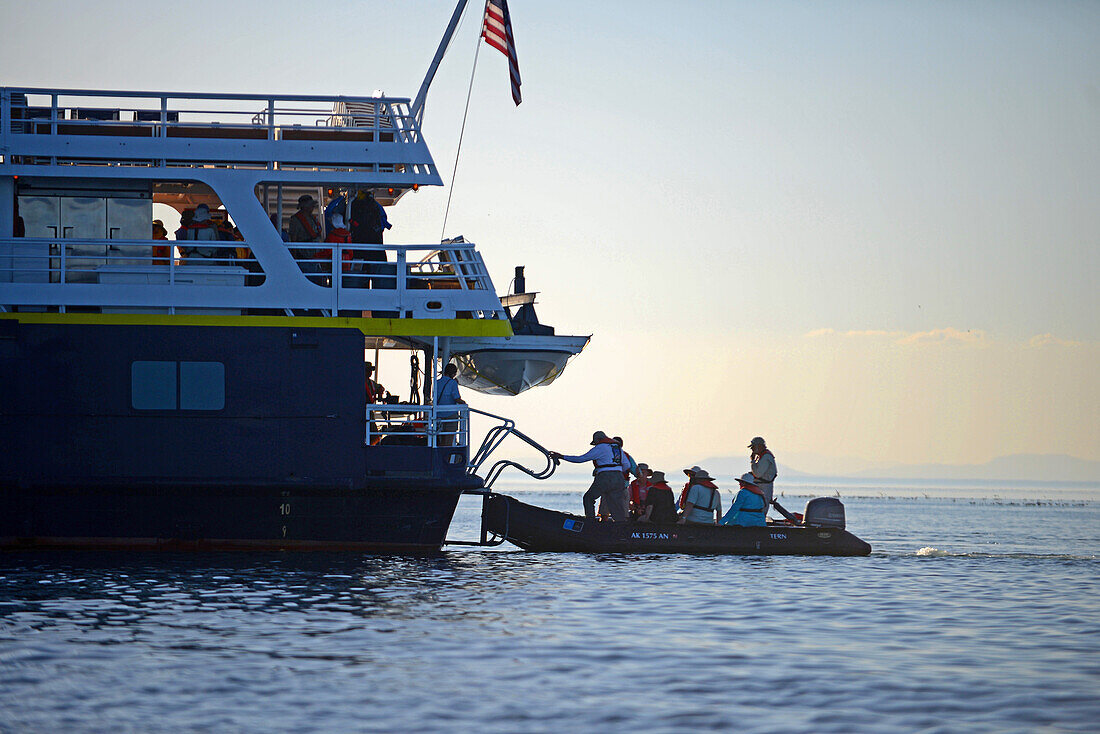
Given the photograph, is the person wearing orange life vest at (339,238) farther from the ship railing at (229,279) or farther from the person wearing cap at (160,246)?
the person wearing cap at (160,246)

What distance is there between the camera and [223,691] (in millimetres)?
9117

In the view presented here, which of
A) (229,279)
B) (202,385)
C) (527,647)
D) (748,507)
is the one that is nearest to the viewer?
(527,647)

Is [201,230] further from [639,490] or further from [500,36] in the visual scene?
[639,490]

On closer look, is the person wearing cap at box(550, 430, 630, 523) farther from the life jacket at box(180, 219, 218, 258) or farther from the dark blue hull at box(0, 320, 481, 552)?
the life jacket at box(180, 219, 218, 258)

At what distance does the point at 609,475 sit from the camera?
19.9 m


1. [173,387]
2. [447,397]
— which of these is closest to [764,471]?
[447,397]

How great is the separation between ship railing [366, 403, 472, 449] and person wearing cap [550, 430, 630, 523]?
259cm

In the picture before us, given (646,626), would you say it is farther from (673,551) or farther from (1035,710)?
(673,551)

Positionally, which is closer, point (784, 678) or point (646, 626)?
point (784, 678)

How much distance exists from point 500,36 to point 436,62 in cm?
127

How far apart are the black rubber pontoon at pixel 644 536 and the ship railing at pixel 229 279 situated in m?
3.27

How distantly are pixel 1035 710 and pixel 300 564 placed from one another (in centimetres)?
1059

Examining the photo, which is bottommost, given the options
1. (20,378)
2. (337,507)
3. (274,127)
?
(337,507)

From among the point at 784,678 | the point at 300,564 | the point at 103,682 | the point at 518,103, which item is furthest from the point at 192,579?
the point at 518,103
